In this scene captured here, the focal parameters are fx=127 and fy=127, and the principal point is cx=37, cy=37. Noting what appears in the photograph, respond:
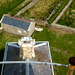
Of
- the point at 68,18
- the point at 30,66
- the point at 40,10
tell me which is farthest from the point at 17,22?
the point at 30,66

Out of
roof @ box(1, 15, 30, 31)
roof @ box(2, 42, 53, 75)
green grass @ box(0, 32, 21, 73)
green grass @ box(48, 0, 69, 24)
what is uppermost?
green grass @ box(48, 0, 69, 24)

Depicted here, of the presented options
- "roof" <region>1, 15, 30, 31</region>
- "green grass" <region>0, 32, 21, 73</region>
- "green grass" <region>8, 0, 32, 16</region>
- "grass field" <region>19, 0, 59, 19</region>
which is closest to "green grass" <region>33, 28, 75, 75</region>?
"roof" <region>1, 15, 30, 31</region>

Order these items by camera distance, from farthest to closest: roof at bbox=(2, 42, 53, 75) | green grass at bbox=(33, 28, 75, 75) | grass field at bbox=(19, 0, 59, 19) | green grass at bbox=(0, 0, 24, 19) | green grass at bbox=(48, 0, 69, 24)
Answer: green grass at bbox=(0, 0, 24, 19)
grass field at bbox=(19, 0, 59, 19)
green grass at bbox=(48, 0, 69, 24)
green grass at bbox=(33, 28, 75, 75)
roof at bbox=(2, 42, 53, 75)

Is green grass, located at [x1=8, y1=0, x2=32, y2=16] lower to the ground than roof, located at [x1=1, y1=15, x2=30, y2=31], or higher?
higher

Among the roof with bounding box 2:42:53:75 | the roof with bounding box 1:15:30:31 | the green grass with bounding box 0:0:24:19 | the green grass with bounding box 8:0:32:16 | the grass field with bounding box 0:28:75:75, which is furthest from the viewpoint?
the green grass with bounding box 0:0:24:19

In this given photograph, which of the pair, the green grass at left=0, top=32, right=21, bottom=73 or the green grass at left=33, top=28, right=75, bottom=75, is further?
the green grass at left=0, top=32, right=21, bottom=73

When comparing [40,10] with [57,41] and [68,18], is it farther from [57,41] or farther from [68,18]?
[57,41]

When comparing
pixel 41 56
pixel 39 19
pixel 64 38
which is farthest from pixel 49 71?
pixel 39 19

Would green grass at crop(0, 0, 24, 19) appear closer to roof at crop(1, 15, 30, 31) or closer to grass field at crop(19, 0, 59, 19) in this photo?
grass field at crop(19, 0, 59, 19)
